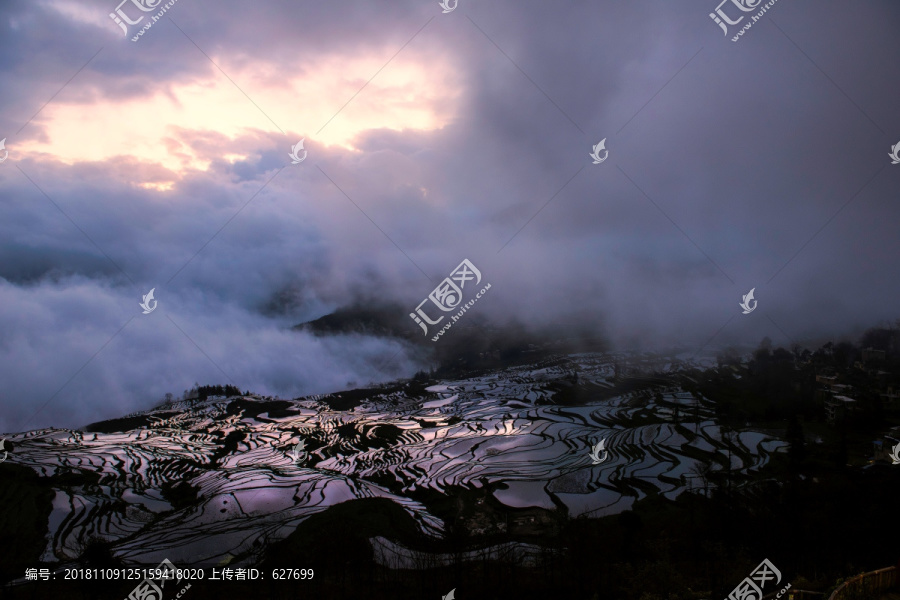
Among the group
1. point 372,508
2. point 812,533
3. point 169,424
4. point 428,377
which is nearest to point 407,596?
point 372,508

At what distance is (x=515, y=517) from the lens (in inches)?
1813

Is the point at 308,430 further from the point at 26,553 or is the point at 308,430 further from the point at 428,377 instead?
the point at 428,377
